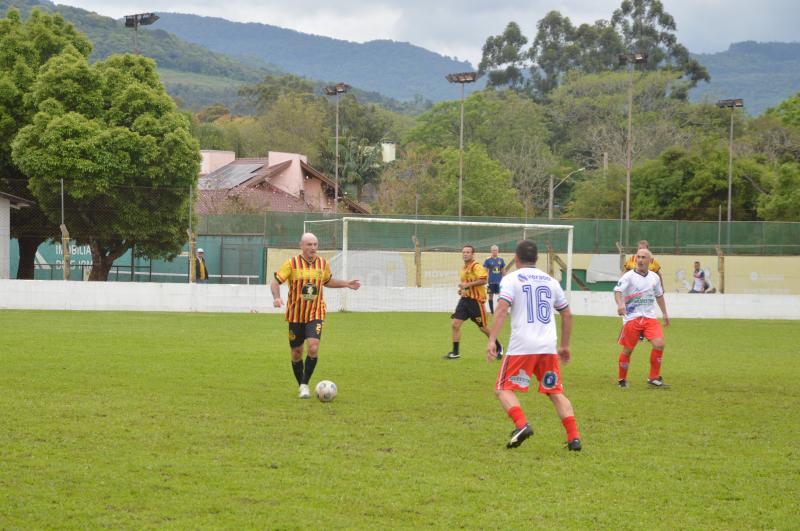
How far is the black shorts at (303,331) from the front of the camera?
11.6m

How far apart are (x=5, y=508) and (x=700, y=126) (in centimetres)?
8989

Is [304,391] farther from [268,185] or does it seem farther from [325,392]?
[268,185]

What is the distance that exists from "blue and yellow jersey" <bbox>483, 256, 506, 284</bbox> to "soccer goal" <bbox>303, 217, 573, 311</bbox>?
167 inches

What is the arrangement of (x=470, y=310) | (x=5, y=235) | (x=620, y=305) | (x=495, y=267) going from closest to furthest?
(x=620, y=305) → (x=470, y=310) → (x=495, y=267) → (x=5, y=235)

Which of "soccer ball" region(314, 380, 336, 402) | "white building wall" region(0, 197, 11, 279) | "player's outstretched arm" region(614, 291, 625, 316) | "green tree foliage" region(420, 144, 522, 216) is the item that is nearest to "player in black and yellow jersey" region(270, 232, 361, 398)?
"soccer ball" region(314, 380, 336, 402)

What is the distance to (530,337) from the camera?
28.6ft

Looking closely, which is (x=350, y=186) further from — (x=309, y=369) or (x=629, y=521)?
(x=629, y=521)

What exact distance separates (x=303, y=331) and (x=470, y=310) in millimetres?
5977

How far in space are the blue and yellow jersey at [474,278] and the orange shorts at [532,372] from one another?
8.47m

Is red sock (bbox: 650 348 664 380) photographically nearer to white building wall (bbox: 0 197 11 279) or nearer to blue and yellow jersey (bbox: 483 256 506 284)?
blue and yellow jersey (bbox: 483 256 506 284)

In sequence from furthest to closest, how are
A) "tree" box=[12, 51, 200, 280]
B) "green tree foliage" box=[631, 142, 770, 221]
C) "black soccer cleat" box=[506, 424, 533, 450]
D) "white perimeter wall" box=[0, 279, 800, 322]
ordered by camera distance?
"green tree foliage" box=[631, 142, 770, 221]
"tree" box=[12, 51, 200, 280]
"white perimeter wall" box=[0, 279, 800, 322]
"black soccer cleat" box=[506, 424, 533, 450]

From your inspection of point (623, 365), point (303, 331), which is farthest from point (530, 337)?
point (623, 365)

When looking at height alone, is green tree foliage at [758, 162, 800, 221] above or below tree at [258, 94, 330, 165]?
below

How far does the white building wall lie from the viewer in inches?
1217
